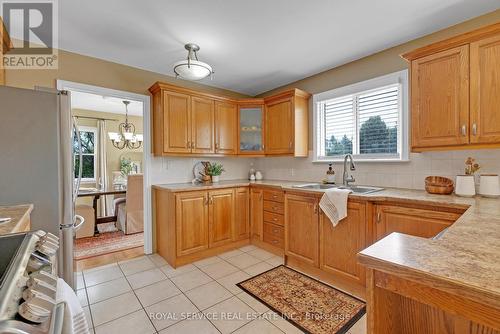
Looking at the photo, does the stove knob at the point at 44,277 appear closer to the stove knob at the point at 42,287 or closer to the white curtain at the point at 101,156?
the stove knob at the point at 42,287

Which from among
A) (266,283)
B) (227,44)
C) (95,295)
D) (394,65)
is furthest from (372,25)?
(95,295)

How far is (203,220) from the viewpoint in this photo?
287 cm

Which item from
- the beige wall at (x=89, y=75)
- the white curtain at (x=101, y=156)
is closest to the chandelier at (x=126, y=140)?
the white curtain at (x=101, y=156)

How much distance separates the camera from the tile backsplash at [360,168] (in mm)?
2055

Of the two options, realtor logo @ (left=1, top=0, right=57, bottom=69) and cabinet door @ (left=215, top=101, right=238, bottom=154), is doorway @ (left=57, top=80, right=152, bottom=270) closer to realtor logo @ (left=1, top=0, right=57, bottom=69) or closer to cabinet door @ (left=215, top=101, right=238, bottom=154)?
realtor logo @ (left=1, top=0, right=57, bottom=69)

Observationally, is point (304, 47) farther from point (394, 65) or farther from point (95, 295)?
point (95, 295)

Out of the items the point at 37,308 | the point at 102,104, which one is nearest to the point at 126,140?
the point at 102,104

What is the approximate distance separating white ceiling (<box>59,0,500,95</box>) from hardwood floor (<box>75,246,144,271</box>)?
2.48 metres

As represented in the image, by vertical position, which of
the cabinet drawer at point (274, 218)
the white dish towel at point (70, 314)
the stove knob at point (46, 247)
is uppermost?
the stove knob at point (46, 247)

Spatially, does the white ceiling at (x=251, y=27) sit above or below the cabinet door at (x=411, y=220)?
above

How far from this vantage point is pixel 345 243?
213 cm

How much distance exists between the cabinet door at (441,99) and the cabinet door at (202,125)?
7.90ft

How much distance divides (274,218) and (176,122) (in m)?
1.81

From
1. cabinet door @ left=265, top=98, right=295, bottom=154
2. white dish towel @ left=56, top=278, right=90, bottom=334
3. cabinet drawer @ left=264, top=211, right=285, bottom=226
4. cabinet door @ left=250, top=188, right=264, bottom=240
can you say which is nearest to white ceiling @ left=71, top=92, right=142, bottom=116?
cabinet door @ left=265, top=98, right=295, bottom=154
